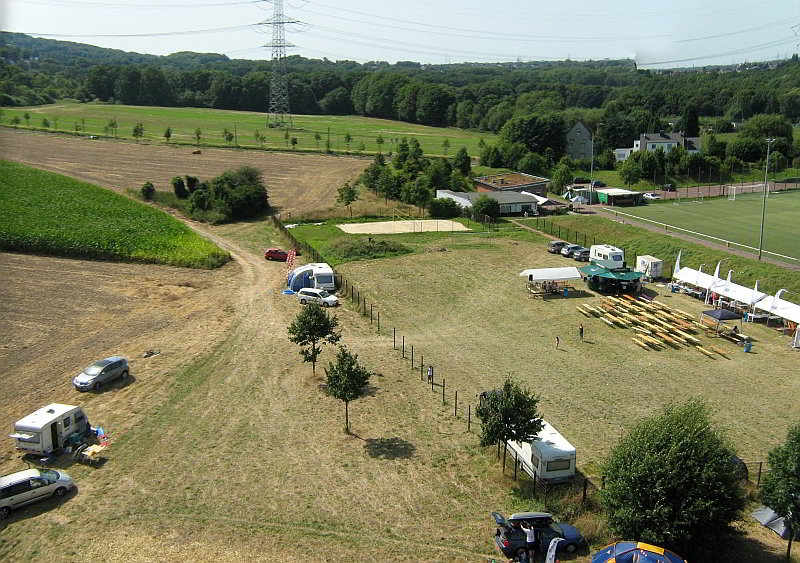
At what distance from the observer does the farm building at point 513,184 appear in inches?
2426

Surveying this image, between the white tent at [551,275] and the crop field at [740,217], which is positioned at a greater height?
the crop field at [740,217]

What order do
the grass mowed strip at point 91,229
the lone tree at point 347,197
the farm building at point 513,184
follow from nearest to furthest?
1. the grass mowed strip at point 91,229
2. the lone tree at point 347,197
3. the farm building at point 513,184

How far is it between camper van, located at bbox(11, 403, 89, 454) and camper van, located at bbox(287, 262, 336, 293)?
637 inches

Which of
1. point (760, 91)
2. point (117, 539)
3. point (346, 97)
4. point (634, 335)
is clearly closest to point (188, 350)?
point (117, 539)

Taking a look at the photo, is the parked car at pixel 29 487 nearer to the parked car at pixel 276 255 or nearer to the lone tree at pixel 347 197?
the parked car at pixel 276 255

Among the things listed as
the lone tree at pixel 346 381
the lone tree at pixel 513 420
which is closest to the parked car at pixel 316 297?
the lone tree at pixel 346 381

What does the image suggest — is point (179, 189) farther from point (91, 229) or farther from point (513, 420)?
point (513, 420)

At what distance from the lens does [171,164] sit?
77.4m

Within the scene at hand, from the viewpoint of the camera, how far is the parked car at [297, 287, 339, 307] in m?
33.1

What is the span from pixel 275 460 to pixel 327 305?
48.4 feet

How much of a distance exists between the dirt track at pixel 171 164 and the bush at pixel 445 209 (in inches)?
378

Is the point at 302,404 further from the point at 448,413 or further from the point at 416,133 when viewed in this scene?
the point at 416,133

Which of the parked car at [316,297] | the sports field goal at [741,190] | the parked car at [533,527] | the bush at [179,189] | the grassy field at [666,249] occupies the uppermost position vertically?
the sports field goal at [741,190]

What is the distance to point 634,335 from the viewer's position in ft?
96.8
